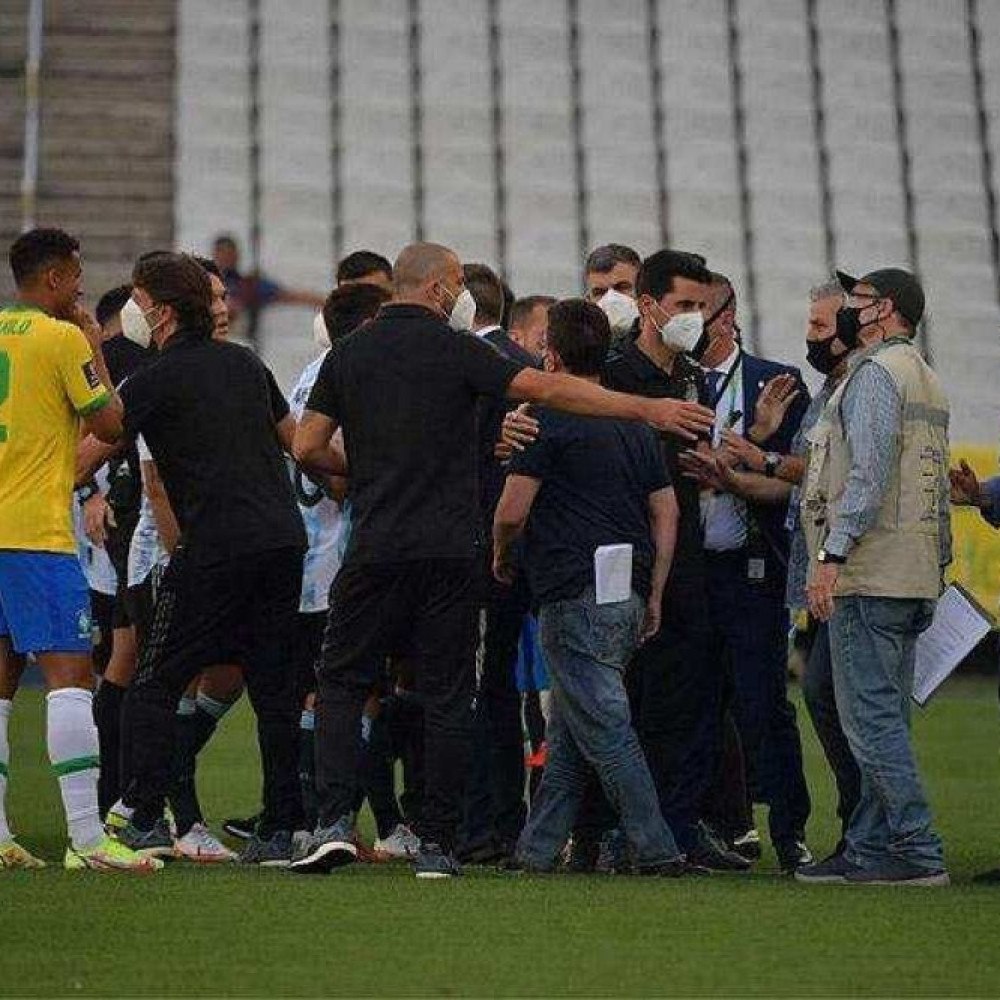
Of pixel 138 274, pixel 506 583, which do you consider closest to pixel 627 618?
pixel 506 583

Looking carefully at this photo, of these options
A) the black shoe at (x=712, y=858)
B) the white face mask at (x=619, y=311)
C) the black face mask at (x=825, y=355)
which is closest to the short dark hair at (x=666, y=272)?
the black face mask at (x=825, y=355)

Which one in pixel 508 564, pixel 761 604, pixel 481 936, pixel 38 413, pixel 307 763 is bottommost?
pixel 481 936

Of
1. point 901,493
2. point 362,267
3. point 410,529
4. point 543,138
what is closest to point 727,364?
point 901,493

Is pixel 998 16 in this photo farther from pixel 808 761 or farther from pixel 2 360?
pixel 2 360

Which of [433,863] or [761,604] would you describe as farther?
[761,604]

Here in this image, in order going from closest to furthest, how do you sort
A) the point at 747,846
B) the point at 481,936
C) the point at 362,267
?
the point at 481,936 < the point at 747,846 < the point at 362,267

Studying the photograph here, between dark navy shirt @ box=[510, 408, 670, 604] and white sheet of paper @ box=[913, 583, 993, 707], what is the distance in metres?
0.99

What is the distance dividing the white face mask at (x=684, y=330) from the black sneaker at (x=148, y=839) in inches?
88.0

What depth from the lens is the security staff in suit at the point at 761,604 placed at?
380 inches

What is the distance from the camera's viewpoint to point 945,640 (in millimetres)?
9477

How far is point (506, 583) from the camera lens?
31.2 feet

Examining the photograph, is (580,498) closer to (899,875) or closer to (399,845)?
(899,875)

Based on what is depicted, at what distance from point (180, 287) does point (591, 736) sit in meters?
1.89

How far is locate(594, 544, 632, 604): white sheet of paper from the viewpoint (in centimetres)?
907
